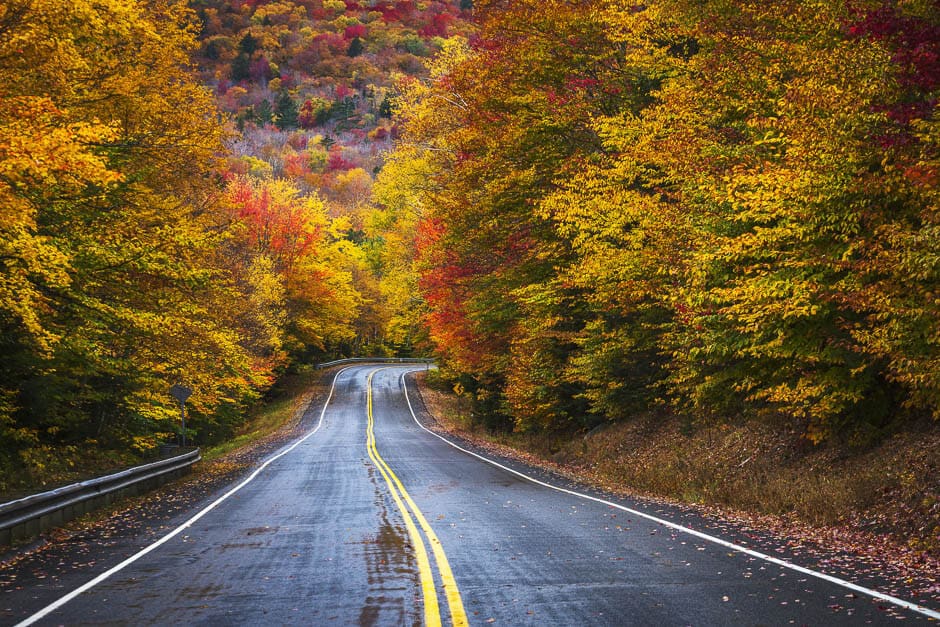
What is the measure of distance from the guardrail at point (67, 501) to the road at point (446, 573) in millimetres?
1938

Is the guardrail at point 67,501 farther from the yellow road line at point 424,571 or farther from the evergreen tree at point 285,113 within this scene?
the evergreen tree at point 285,113

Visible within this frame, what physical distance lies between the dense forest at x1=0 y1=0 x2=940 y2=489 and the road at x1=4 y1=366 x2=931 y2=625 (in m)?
3.91

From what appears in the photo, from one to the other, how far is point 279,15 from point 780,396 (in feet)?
657

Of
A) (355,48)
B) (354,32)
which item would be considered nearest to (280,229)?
(355,48)

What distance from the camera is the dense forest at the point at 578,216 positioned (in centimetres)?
1071

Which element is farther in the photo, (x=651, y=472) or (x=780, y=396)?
(x=651, y=472)

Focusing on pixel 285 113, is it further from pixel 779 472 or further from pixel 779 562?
pixel 779 562

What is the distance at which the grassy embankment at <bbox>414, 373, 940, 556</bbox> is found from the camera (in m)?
10.2

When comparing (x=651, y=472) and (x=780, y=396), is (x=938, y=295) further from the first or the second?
→ (x=651, y=472)

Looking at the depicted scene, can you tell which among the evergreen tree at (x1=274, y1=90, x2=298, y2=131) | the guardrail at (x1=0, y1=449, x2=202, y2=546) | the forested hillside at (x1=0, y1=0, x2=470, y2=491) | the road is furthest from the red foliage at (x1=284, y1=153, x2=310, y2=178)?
the road

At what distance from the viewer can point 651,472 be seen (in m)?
17.6

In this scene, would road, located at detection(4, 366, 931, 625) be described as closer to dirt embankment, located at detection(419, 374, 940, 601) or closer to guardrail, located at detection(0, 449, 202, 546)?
dirt embankment, located at detection(419, 374, 940, 601)

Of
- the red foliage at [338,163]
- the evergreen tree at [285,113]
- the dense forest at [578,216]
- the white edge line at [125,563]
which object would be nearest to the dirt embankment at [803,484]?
the dense forest at [578,216]

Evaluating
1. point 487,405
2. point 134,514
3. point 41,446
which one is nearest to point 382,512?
point 134,514
